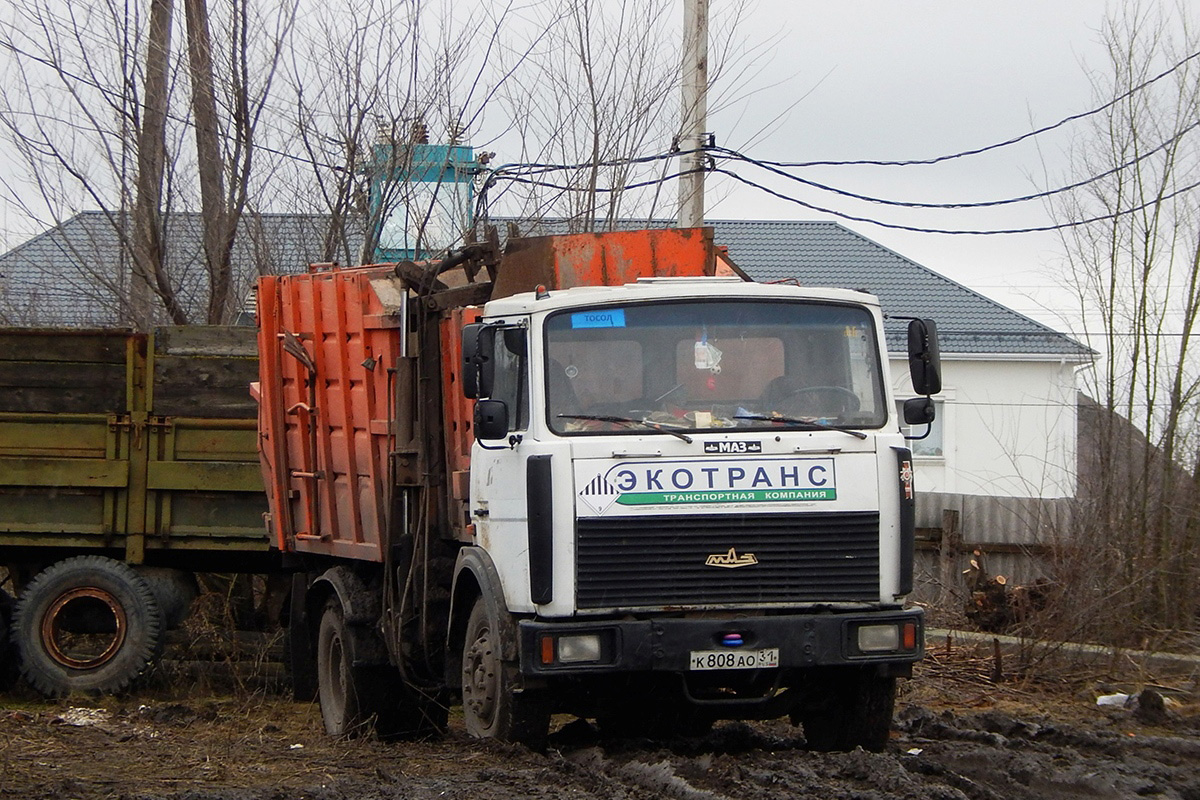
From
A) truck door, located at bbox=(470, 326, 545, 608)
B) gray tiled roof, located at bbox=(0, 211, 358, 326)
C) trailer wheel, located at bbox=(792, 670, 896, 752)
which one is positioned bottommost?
trailer wheel, located at bbox=(792, 670, 896, 752)

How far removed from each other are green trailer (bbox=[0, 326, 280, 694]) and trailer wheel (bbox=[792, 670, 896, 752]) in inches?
185

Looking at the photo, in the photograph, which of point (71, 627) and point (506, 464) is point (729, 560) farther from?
point (71, 627)

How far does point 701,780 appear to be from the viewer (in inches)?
251

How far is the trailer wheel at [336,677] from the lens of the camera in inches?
347

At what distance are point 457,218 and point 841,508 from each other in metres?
7.53

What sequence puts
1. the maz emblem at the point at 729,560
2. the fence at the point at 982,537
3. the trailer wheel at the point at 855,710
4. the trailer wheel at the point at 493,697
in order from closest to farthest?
1. the maz emblem at the point at 729,560
2. the trailer wheel at the point at 493,697
3. the trailer wheel at the point at 855,710
4. the fence at the point at 982,537

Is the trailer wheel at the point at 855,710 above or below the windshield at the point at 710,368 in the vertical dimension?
below

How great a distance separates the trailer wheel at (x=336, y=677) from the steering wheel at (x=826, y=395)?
3.24m

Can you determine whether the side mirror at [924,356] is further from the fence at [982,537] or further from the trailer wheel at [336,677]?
the fence at [982,537]

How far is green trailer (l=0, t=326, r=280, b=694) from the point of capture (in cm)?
1045

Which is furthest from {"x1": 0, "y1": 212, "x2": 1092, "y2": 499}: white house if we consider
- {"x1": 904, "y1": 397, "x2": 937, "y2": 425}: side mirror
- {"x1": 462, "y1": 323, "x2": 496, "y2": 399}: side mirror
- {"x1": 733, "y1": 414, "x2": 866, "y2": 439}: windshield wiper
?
{"x1": 462, "y1": 323, "x2": 496, "y2": 399}: side mirror

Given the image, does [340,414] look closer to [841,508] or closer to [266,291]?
[266,291]

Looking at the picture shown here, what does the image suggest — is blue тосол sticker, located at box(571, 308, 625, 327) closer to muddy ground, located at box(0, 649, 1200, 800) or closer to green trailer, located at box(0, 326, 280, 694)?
muddy ground, located at box(0, 649, 1200, 800)

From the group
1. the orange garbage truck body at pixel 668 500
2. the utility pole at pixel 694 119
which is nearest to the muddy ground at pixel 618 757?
the orange garbage truck body at pixel 668 500
